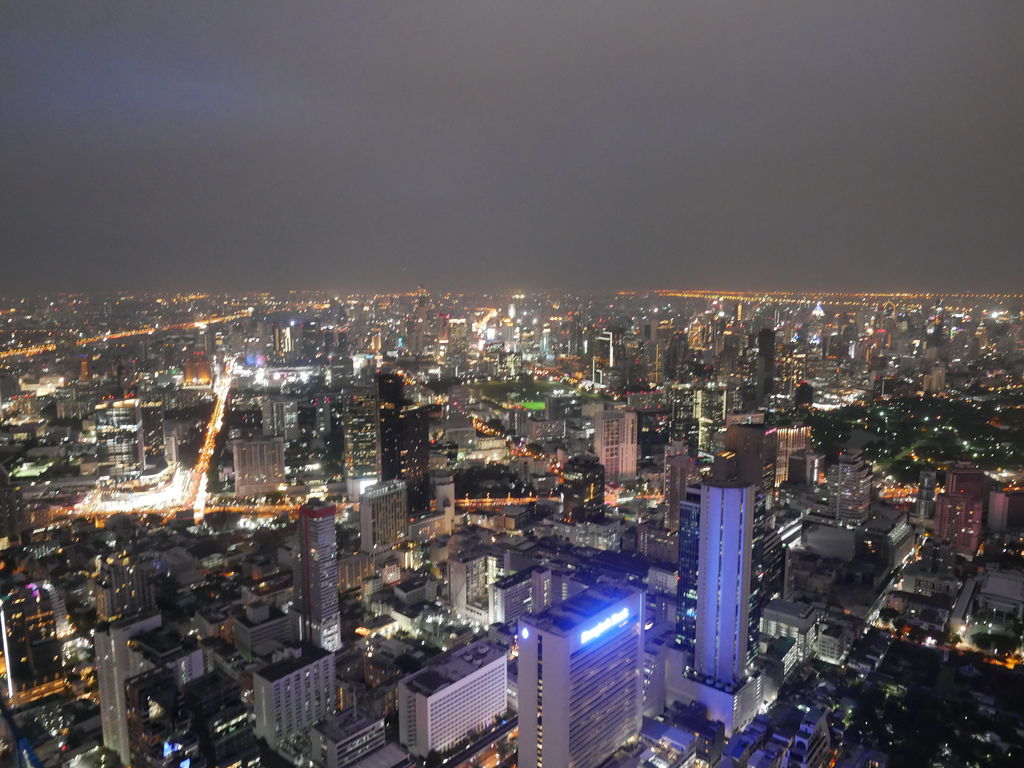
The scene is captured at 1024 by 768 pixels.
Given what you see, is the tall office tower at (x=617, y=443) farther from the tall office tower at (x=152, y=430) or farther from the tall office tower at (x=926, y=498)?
the tall office tower at (x=152, y=430)

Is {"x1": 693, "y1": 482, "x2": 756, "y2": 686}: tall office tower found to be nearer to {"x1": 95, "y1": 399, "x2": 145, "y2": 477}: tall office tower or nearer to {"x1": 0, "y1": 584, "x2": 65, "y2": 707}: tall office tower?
{"x1": 0, "y1": 584, "x2": 65, "y2": 707}: tall office tower

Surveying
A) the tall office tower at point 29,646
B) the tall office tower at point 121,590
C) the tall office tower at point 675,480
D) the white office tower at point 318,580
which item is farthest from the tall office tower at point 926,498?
the tall office tower at point 29,646

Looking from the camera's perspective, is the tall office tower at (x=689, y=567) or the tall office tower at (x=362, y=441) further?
the tall office tower at (x=362, y=441)

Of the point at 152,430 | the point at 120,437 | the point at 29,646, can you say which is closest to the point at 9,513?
the point at 120,437

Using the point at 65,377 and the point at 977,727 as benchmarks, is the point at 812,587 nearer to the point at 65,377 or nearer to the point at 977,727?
the point at 977,727

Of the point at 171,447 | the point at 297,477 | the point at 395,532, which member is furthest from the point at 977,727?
the point at 171,447

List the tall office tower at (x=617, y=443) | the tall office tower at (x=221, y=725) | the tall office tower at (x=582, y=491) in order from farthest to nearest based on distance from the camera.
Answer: the tall office tower at (x=617, y=443)
the tall office tower at (x=582, y=491)
the tall office tower at (x=221, y=725)

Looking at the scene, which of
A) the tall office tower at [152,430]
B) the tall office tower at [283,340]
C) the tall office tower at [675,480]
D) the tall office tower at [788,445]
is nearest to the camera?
the tall office tower at [675,480]
